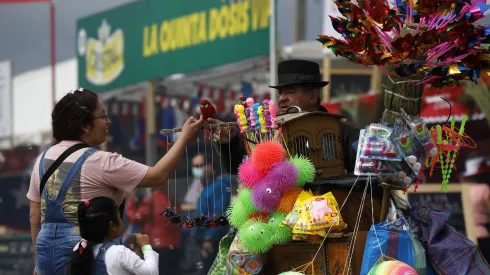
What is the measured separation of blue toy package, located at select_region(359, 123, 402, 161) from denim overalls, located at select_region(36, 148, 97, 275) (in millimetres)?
1220

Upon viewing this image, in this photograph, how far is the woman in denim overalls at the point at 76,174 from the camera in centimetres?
397

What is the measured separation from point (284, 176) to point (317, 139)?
323 millimetres

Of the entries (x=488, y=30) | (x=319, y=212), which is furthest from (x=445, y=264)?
(x=488, y=30)

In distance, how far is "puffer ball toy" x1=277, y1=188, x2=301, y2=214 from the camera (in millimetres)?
4105

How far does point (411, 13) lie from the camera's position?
3668 millimetres

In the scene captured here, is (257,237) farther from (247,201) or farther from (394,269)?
(394,269)

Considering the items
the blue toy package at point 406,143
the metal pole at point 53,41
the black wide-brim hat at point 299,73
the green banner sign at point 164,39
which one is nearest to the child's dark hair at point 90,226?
the blue toy package at point 406,143

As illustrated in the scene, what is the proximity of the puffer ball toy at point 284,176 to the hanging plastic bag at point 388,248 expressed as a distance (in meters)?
0.46

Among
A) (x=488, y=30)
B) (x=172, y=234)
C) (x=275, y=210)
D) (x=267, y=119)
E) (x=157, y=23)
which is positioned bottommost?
(x=172, y=234)

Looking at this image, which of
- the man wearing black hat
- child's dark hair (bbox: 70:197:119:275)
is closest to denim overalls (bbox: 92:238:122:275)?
child's dark hair (bbox: 70:197:119:275)

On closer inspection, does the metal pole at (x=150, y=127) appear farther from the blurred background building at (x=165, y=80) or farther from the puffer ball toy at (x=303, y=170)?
the puffer ball toy at (x=303, y=170)

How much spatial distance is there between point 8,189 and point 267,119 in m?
7.60

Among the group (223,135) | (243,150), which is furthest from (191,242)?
(223,135)

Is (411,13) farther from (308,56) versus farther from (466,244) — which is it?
(308,56)
